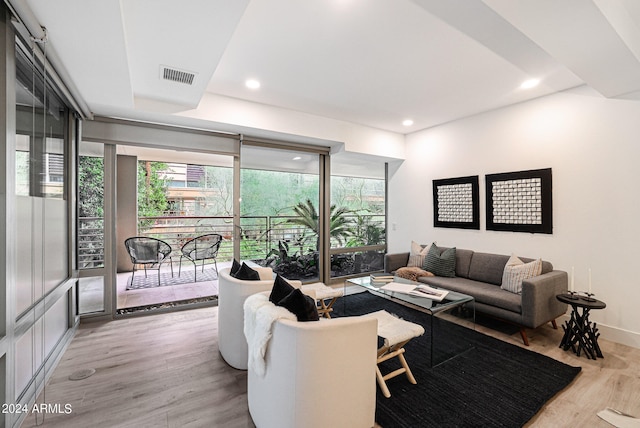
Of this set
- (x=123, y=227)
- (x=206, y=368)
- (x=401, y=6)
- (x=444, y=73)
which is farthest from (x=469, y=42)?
(x=123, y=227)

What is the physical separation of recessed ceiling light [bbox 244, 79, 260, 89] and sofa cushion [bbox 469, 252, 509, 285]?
11.3 feet

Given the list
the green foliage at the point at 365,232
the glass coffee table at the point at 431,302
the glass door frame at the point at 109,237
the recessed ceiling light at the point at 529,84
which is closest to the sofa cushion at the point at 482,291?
the glass coffee table at the point at 431,302

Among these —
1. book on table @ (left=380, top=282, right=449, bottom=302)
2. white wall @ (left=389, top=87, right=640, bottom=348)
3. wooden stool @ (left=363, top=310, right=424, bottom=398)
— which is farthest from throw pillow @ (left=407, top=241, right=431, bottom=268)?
wooden stool @ (left=363, top=310, right=424, bottom=398)

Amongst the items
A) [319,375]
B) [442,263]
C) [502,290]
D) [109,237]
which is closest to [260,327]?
[319,375]

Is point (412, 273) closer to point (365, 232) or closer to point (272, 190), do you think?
point (365, 232)

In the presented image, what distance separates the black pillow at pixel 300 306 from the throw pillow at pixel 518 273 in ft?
8.25

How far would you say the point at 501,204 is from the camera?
3787mm

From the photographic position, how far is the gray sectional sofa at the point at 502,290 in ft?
8.84

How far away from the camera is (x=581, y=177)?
Answer: 10.2 feet

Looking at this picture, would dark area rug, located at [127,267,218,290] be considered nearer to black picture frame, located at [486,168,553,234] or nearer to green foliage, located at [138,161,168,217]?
green foliage, located at [138,161,168,217]

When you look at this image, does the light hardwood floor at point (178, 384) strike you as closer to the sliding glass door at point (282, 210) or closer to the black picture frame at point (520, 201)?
the black picture frame at point (520, 201)

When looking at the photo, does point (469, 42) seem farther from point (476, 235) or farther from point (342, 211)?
point (342, 211)

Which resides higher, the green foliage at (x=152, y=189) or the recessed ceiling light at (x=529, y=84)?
the recessed ceiling light at (x=529, y=84)

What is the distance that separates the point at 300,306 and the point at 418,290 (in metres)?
1.80
